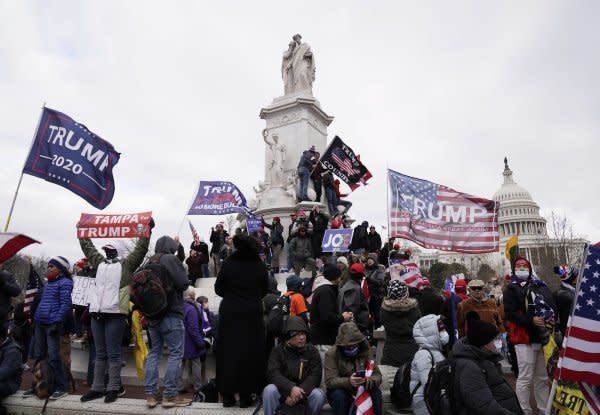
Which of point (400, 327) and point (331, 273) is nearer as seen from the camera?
point (400, 327)

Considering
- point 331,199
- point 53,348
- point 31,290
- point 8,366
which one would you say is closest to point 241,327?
point 53,348

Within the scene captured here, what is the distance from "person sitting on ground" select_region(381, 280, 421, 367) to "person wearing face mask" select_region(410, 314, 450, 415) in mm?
415

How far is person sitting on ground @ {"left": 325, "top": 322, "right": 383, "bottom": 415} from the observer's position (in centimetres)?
493

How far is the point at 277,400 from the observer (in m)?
4.97

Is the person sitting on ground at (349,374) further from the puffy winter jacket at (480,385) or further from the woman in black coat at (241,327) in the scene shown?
the puffy winter jacket at (480,385)

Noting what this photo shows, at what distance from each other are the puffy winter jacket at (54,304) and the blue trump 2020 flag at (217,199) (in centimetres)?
947

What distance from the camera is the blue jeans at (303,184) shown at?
17688 millimetres

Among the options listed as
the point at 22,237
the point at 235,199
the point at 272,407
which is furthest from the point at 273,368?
the point at 235,199

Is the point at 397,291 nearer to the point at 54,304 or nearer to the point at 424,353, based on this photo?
the point at 424,353

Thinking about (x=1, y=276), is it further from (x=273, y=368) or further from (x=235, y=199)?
(x=235, y=199)

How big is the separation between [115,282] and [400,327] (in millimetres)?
3961

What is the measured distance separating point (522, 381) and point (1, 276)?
7.34 m

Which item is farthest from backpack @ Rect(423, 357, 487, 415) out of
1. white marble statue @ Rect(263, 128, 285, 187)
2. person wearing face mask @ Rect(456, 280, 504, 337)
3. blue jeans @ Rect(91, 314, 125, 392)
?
white marble statue @ Rect(263, 128, 285, 187)

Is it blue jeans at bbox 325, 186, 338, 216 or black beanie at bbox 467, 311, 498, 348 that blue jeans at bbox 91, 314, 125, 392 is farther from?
blue jeans at bbox 325, 186, 338, 216
